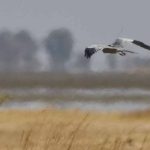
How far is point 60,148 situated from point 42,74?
24.4 m

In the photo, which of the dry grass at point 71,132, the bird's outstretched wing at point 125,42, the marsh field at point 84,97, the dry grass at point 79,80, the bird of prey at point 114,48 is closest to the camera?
the bird's outstretched wing at point 125,42

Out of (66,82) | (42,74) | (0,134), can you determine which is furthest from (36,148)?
(42,74)

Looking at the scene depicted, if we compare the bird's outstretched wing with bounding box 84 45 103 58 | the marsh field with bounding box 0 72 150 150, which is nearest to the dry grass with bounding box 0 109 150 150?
the marsh field with bounding box 0 72 150 150

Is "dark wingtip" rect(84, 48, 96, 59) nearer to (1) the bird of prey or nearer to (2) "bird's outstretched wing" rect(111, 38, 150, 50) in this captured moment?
(1) the bird of prey

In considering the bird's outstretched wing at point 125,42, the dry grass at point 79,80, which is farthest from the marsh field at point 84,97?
the bird's outstretched wing at point 125,42

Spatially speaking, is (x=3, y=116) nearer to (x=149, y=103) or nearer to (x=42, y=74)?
(x=149, y=103)

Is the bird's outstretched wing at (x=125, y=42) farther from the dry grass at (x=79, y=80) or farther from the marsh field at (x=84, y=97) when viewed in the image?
the dry grass at (x=79, y=80)

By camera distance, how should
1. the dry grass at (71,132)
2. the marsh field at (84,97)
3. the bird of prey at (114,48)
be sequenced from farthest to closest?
A: the marsh field at (84,97) → the dry grass at (71,132) → the bird of prey at (114,48)

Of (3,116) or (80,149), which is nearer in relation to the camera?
(80,149)

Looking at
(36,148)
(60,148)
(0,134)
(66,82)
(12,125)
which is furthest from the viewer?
(66,82)

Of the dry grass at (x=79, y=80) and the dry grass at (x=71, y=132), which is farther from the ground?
the dry grass at (x=71, y=132)

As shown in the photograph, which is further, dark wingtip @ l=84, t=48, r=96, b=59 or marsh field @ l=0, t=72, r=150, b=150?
marsh field @ l=0, t=72, r=150, b=150

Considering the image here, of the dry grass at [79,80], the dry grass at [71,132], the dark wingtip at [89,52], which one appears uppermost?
the dark wingtip at [89,52]

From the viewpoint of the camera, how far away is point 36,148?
1230cm
